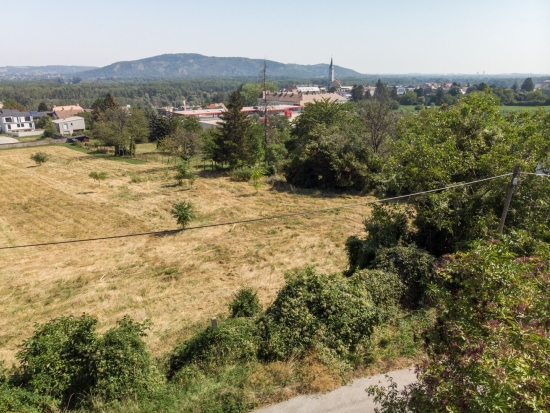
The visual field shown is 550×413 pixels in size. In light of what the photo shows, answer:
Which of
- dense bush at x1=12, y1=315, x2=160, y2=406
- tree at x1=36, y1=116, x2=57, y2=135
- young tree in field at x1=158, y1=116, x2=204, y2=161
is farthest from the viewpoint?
tree at x1=36, y1=116, x2=57, y2=135

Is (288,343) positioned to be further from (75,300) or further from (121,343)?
(75,300)

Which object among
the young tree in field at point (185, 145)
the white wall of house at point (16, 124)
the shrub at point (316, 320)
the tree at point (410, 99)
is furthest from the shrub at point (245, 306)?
the tree at point (410, 99)

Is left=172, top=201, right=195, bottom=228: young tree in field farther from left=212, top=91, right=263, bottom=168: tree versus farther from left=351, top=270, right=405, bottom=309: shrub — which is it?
left=212, top=91, right=263, bottom=168: tree

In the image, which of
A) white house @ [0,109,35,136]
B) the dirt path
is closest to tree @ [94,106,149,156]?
white house @ [0,109,35,136]

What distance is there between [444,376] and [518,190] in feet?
26.2

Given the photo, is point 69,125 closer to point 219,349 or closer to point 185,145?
point 185,145

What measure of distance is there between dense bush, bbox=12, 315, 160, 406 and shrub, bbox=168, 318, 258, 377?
83 cm

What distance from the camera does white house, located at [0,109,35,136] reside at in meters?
70.6

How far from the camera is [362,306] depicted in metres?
8.36

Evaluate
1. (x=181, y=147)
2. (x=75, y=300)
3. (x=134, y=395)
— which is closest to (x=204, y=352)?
(x=134, y=395)

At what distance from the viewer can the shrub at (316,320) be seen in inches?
305

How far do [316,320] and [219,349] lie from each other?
7.28 ft

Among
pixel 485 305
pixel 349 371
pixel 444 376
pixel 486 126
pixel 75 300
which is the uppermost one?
pixel 486 126

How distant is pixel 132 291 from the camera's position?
12953 millimetres
